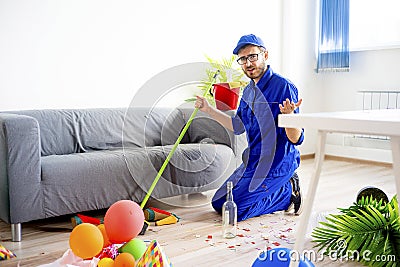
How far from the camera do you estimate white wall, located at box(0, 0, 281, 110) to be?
11.4 feet

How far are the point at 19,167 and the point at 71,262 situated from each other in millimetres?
696

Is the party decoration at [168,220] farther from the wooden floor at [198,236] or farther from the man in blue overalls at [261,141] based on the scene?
the man in blue overalls at [261,141]

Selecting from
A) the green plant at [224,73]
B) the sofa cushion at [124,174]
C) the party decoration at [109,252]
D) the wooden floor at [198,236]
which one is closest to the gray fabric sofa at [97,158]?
the sofa cushion at [124,174]

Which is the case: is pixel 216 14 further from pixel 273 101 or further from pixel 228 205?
pixel 228 205

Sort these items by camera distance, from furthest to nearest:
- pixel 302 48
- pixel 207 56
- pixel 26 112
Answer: pixel 302 48 < pixel 207 56 < pixel 26 112

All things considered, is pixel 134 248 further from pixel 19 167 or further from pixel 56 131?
pixel 56 131

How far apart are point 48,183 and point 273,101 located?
1.31 metres

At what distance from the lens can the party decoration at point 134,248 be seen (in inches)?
80.4

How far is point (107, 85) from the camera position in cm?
395

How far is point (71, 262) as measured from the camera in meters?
2.10

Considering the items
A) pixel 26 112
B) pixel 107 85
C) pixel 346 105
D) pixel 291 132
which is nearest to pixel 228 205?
pixel 291 132

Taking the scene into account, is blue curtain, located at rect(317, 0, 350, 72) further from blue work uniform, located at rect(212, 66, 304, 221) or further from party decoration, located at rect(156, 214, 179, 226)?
party decoration, located at rect(156, 214, 179, 226)

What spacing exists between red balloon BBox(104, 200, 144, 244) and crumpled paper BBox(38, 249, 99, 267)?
0.41 feet

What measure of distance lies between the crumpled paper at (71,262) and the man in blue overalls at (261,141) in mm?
1073
